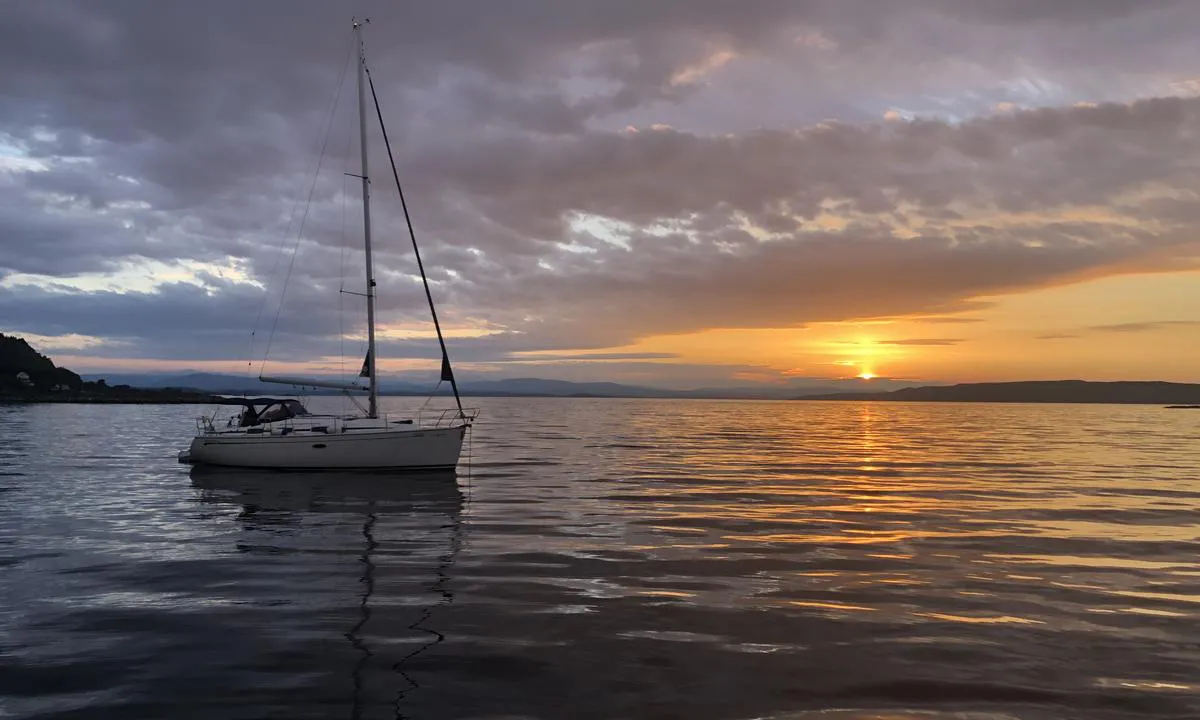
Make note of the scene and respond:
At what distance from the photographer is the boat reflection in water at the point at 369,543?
903 centimetres

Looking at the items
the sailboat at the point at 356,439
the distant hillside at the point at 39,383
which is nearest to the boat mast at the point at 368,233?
the sailboat at the point at 356,439

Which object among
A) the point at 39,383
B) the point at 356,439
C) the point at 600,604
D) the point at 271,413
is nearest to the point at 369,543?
the point at 600,604

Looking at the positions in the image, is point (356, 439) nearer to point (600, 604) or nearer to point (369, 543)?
point (369, 543)

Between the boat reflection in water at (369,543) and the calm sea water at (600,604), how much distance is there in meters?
0.07

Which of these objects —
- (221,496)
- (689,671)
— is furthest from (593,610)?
(221,496)

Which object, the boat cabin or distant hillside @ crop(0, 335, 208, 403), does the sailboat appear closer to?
the boat cabin

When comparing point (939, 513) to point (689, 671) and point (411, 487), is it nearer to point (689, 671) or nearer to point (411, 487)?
point (689, 671)

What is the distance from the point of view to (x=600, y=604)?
38.1 ft

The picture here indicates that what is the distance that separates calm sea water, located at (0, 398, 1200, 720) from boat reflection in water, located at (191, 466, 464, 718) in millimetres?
73

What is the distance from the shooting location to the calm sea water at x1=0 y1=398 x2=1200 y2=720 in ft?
26.4

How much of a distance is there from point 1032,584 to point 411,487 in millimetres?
20982

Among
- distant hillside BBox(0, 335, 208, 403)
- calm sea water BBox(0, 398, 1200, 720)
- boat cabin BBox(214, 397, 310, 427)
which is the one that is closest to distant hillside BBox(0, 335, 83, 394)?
distant hillside BBox(0, 335, 208, 403)

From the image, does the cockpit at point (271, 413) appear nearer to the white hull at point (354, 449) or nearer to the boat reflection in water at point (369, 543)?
the white hull at point (354, 449)

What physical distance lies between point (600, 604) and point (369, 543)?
24.7ft
